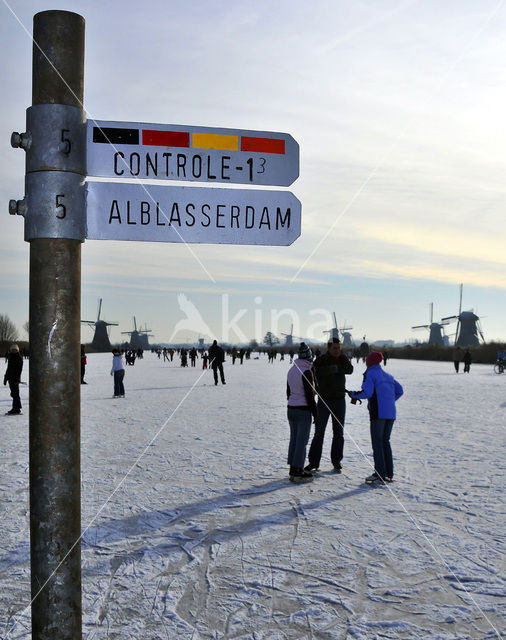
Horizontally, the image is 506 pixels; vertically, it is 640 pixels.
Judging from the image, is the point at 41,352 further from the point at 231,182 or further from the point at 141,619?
the point at 141,619

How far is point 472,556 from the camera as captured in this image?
4320 mm

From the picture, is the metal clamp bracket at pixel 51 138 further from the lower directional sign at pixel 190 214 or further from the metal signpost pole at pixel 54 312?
the lower directional sign at pixel 190 214

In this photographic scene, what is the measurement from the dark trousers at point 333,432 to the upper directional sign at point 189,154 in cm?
518

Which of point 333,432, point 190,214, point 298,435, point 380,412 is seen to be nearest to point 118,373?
point 333,432

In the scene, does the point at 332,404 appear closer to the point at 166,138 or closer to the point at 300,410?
the point at 300,410

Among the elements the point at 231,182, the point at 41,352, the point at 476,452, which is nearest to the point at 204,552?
the point at 41,352

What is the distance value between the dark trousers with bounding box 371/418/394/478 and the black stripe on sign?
5.05 meters

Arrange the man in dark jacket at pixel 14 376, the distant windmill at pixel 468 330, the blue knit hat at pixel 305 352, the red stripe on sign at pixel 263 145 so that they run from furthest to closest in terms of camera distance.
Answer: the distant windmill at pixel 468 330, the man in dark jacket at pixel 14 376, the blue knit hat at pixel 305 352, the red stripe on sign at pixel 263 145

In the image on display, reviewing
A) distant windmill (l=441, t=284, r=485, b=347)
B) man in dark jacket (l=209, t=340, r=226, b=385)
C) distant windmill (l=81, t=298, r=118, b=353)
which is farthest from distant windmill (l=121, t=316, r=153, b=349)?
man in dark jacket (l=209, t=340, r=226, b=385)

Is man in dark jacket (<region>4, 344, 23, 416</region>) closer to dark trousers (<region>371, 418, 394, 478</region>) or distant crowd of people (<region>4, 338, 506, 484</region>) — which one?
distant crowd of people (<region>4, 338, 506, 484</region>)

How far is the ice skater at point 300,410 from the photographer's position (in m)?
6.79

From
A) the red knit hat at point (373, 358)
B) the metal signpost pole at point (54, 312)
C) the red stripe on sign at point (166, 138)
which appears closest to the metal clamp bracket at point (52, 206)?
the metal signpost pole at point (54, 312)

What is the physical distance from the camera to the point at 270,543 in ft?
15.1

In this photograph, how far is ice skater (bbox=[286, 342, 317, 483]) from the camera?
679 centimetres
